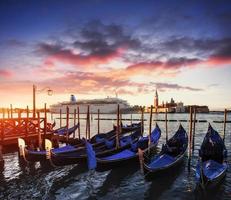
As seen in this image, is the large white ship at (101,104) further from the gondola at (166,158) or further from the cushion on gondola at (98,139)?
the gondola at (166,158)

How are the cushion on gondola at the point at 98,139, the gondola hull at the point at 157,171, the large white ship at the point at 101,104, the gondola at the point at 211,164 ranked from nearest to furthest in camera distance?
the gondola at the point at 211,164, the gondola hull at the point at 157,171, the cushion on gondola at the point at 98,139, the large white ship at the point at 101,104

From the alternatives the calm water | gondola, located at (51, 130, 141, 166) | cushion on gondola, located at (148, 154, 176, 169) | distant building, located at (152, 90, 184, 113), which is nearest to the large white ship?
distant building, located at (152, 90, 184, 113)

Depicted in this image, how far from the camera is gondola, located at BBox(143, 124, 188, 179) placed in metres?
10.7

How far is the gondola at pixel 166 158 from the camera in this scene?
35.2 feet

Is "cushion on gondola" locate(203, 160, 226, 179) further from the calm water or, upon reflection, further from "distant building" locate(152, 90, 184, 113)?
"distant building" locate(152, 90, 184, 113)

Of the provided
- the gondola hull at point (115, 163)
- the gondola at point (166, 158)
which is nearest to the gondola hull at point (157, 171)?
the gondola at point (166, 158)

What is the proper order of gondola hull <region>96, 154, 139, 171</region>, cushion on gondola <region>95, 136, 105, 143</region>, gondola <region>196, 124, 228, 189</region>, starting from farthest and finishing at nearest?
cushion on gondola <region>95, 136, 105, 143</region>, gondola hull <region>96, 154, 139, 171</region>, gondola <region>196, 124, 228, 189</region>

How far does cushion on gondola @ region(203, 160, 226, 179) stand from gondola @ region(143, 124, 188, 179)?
1.62 meters

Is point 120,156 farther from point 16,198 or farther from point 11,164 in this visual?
point 11,164

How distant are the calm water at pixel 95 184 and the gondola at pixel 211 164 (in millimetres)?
461

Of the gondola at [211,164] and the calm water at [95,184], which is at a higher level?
the gondola at [211,164]

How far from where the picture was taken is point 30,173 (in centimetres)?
1273

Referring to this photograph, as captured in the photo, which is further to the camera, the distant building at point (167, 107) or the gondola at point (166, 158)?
the distant building at point (167, 107)

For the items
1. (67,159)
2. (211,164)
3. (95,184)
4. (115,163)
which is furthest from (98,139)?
(211,164)
